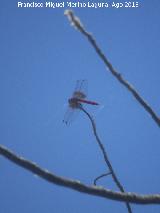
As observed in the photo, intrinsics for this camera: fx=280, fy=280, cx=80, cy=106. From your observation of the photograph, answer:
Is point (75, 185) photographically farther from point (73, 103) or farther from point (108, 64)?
point (73, 103)

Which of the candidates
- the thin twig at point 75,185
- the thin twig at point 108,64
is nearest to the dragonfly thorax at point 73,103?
the thin twig at point 108,64

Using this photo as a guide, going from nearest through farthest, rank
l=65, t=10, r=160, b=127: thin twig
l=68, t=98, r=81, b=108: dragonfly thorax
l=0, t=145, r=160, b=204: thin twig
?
l=0, t=145, r=160, b=204: thin twig, l=65, t=10, r=160, b=127: thin twig, l=68, t=98, r=81, b=108: dragonfly thorax

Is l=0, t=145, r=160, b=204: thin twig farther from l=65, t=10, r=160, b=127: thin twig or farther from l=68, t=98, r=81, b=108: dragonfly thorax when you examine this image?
l=68, t=98, r=81, b=108: dragonfly thorax

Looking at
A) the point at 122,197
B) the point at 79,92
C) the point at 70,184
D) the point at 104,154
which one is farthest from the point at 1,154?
the point at 79,92

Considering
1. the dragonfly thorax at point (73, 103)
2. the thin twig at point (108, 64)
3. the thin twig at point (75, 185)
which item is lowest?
the thin twig at point (75, 185)

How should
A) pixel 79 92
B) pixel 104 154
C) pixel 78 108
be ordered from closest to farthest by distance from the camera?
pixel 104 154 < pixel 78 108 < pixel 79 92

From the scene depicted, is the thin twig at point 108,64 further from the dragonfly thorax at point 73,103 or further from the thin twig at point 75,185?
the dragonfly thorax at point 73,103

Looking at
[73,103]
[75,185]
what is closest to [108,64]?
[75,185]

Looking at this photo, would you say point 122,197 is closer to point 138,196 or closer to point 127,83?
point 138,196

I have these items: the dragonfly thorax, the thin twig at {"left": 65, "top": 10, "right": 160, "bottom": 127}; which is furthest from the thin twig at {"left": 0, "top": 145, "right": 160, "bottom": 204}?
the dragonfly thorax
